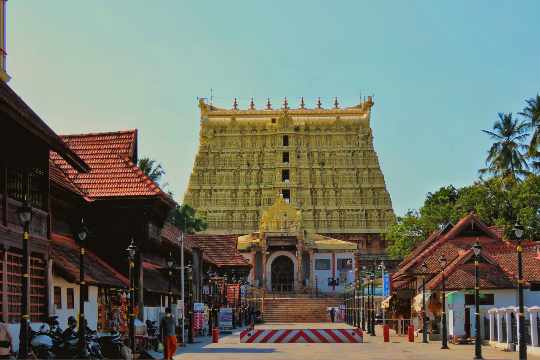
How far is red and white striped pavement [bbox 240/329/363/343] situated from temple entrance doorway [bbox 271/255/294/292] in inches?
2760

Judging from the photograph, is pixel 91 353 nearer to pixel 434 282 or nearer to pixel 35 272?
pixel 35 272

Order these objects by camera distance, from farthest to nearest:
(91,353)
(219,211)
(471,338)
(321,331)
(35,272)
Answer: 1. (219,211)
2. (471,338)
3. (321,331)
4. (35,272)
5. (91,353)

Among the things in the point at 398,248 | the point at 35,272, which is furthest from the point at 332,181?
the point at 35,272

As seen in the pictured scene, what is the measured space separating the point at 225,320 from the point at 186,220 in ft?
143

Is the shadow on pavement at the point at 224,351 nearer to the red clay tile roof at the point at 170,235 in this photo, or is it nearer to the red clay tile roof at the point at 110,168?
the red clay tile roof at the point at 110,168

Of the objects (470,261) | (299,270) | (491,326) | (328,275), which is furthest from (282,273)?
(491,326)

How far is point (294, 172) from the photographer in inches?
4756

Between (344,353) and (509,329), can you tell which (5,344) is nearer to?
(344,353)

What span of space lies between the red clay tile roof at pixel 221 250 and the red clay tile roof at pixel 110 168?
105 feet

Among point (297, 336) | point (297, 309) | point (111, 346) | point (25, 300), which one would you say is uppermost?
point (25, 300)

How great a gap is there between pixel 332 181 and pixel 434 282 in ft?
241

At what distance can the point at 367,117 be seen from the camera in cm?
12406

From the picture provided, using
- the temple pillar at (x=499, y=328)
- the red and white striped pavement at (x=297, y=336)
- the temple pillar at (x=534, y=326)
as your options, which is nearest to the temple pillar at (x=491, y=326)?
the temple pillar at (x=499, y=328)

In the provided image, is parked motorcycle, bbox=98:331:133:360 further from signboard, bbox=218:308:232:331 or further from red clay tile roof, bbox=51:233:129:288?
signboard, bbox=218:308:232:331
